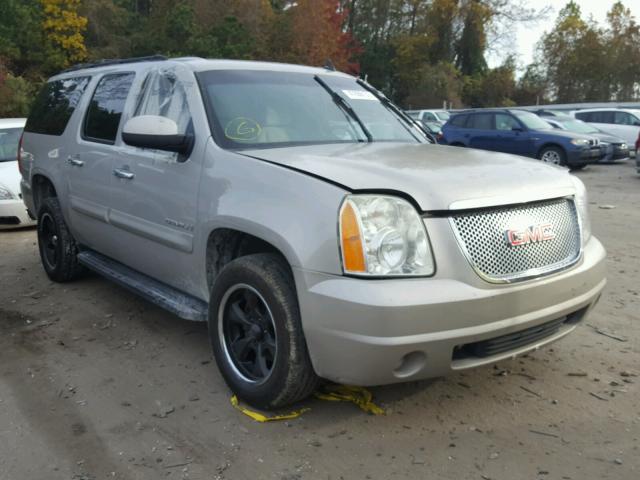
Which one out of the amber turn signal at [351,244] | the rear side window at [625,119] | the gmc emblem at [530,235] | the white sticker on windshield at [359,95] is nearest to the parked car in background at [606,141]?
the rear side window at [625,119]

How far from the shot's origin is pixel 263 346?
10.4 ft

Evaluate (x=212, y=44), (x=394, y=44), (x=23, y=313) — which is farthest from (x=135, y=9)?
(x=23, y=313)

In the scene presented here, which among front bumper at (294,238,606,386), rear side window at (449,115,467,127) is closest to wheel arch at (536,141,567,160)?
rear side window at (449,115,467,127)

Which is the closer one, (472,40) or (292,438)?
(292,438)

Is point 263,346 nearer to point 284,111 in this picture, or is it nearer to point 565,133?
point 284,111

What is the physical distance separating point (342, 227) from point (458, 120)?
15.3 m

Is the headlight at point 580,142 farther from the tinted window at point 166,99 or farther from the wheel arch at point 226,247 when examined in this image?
the wheel arch at point 226,247

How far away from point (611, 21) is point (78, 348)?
55.4m

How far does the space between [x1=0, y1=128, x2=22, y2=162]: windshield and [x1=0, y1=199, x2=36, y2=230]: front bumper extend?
109 cm

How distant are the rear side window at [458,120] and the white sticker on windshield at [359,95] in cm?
1299

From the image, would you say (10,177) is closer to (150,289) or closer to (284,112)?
(150,289)

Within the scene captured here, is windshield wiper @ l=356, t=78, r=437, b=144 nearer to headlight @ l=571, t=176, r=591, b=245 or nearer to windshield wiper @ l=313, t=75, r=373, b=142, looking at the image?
A: windshield wiper @ l=313, t=75, r=373, b=142

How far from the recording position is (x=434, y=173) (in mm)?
2943

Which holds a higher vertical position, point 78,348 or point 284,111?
point 284,111
